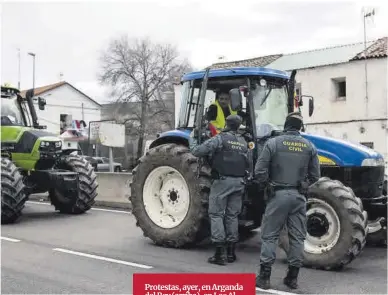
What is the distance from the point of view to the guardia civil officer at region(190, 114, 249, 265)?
6485 mm

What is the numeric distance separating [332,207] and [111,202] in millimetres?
7916

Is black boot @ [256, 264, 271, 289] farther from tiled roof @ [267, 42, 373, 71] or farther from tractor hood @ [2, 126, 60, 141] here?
tiled roof @ [267, 42, 373, 71]

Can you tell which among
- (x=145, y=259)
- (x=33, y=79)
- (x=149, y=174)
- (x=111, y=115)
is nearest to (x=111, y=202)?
(x=33, y=79)

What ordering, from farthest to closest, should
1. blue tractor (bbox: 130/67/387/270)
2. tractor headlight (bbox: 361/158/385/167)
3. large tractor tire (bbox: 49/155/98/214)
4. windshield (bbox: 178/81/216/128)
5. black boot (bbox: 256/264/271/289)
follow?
large tractor tire (bbox: 49/155/98/214) → windshield (bbox: 178/81/216/128) → tractor headlight (bbox: 361/158/385/167) → blue tractor (bbox: 130/67/387/270) → black boot (bbox: 256/264/271/289)

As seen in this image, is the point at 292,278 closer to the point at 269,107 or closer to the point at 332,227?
the point at 332,227

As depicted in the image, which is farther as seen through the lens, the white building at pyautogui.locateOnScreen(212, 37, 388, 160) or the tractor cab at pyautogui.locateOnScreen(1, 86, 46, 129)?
the white building at pyautogui.locateOnScreen(212, 37, 388, 160)

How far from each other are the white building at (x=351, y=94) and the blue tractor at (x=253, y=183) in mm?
14248

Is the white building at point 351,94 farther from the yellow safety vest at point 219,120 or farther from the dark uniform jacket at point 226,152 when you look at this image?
the dark uniform jacket at point 226,152

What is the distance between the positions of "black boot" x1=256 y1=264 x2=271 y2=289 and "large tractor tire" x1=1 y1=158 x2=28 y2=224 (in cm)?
558

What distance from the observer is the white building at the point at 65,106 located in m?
43.1

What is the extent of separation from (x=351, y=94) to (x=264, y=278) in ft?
62.0

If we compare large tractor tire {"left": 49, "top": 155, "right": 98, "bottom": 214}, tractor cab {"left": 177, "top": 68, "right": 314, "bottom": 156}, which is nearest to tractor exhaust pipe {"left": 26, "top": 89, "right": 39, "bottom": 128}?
large tractor tire {"left": 49, "top": 155, "right": 98, "bottom": 214}

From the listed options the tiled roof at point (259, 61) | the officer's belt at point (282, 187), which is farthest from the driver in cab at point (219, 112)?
the tiled roof at point (259, 61)
